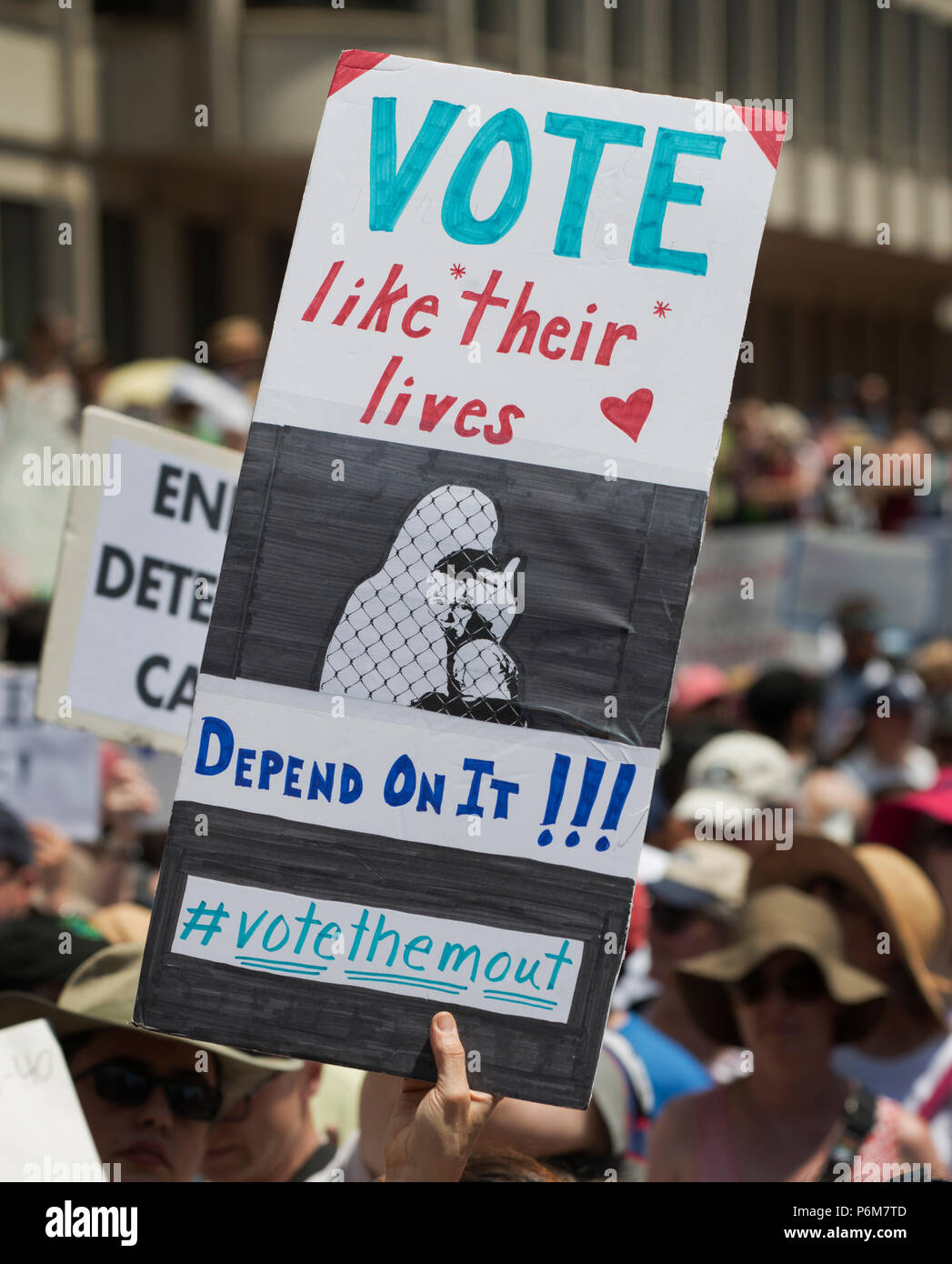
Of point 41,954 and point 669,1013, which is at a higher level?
point 41,954

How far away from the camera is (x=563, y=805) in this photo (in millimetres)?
2596

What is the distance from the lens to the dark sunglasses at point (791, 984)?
3.94 metres

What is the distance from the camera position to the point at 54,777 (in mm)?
5148

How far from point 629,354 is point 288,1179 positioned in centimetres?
173

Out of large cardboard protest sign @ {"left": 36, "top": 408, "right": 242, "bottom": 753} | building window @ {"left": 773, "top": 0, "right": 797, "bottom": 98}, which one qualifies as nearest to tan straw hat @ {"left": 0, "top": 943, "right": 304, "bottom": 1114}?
large cardboard protest sign @ {"left": 36, "top": 408, "right": 242, "bottom": 753}

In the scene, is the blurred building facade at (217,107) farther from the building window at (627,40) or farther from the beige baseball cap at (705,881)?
the beige baseball cap at (705,881)

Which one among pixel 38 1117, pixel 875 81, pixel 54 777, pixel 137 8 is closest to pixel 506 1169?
pixel 38 1117

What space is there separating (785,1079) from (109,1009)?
53.6 inches

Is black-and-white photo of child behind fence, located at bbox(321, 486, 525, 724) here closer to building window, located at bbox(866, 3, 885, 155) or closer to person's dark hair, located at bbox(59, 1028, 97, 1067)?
person's dark hair, located at bbox(59, 1028, 97, 1067)

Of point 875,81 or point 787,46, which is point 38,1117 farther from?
point 875,81

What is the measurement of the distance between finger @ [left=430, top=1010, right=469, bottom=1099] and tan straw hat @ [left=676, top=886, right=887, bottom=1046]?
1504mm

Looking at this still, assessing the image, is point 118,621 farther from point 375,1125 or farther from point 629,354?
point 629,354

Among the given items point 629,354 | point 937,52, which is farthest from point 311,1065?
point 937,52

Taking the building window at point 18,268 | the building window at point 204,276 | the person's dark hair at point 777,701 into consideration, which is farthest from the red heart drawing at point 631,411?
the building window at point 204,276
